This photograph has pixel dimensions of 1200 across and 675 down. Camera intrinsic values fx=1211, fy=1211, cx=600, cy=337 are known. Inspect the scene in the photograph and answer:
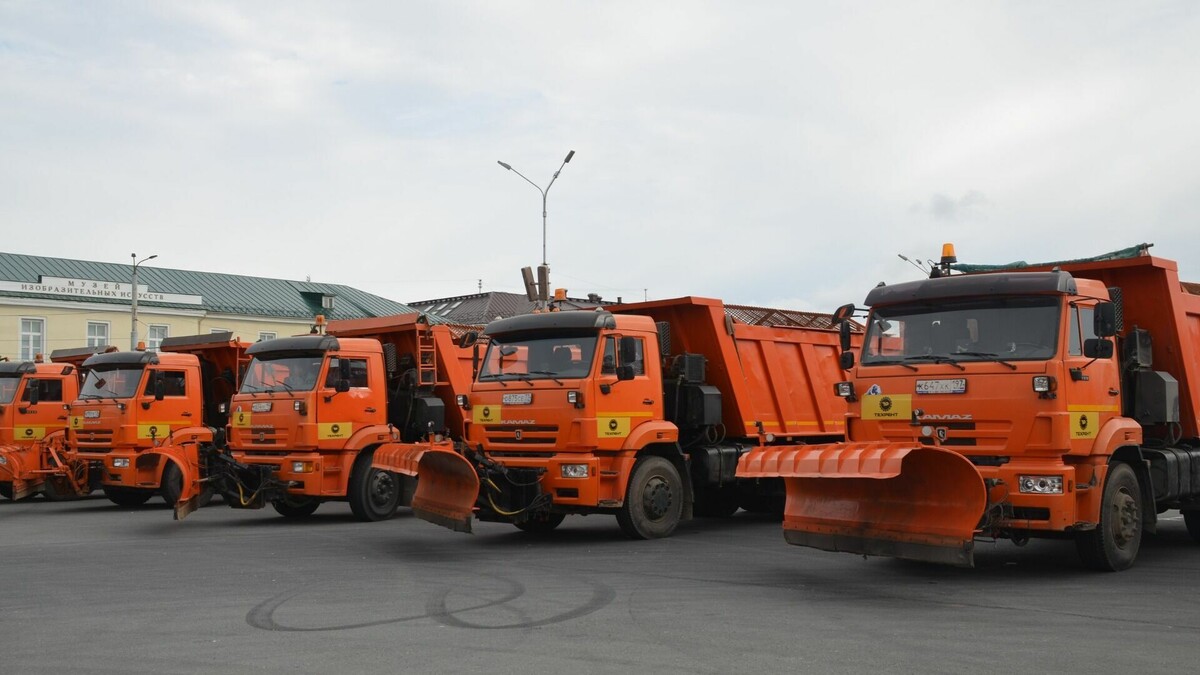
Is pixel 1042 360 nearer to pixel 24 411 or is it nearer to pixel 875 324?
pixel 875 324

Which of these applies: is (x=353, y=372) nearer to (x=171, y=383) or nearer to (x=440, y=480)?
(x=440, y=480)

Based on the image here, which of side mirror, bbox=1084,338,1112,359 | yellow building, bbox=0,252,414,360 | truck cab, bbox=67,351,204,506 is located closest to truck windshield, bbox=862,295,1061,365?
side mirror, bbox=1084,338,1112,359

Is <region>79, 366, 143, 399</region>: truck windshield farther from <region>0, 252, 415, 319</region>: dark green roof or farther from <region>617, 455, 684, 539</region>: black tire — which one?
<region>0, 252, 415, 319</region>: dark green roof

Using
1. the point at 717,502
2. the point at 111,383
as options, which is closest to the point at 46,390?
the point at 111,383

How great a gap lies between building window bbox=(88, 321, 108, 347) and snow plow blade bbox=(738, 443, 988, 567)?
47.9 m

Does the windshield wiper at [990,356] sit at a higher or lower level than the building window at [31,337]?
lower

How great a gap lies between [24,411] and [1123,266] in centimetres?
1924

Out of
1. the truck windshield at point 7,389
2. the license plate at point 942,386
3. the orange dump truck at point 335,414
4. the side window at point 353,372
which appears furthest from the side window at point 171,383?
the license plate at point 942,386

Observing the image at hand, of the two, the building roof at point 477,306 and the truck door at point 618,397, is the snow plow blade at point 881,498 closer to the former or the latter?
the truck door at point 618,397

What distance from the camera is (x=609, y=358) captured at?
13914 mm

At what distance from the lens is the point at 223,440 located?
21547 mm

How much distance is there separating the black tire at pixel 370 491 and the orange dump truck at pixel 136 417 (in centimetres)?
391

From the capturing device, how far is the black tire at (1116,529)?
34.9 feet

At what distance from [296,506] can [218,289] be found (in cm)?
4158
